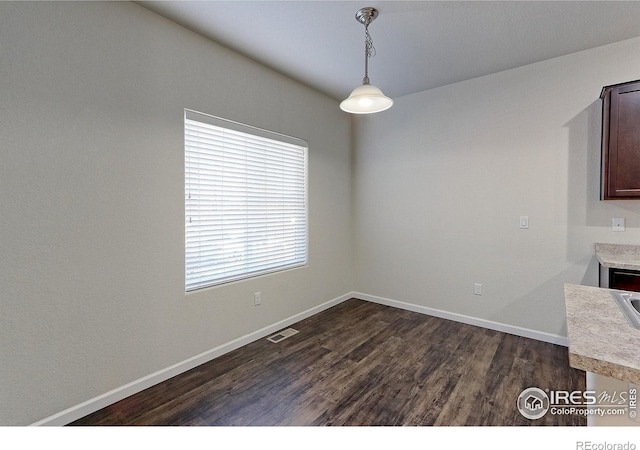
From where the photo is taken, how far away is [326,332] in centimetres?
323

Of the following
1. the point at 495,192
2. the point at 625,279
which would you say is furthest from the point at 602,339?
the point at 495,192

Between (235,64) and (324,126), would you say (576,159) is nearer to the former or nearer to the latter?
(324,126)

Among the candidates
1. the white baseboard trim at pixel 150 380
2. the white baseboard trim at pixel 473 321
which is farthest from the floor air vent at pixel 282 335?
the white baseboard trim at pixel 473 321

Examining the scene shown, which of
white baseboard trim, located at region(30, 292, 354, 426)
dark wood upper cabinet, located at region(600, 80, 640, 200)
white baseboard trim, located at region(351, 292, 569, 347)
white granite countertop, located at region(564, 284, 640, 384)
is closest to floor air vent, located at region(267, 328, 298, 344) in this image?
white baseboard trim, located at region(30, 292, 354, 426)

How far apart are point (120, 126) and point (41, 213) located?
747 millimetres

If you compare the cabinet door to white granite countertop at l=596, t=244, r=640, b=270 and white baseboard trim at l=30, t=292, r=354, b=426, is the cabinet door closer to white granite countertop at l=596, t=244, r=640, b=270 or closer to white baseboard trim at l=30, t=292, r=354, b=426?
white granite countertop at l=596, t=244, r=640, b=270

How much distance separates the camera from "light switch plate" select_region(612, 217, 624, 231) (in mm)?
2617

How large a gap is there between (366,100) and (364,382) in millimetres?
2114

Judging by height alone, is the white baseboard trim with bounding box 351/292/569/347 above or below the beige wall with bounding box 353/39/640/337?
below

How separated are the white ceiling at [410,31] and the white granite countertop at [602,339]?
2134 millimetres

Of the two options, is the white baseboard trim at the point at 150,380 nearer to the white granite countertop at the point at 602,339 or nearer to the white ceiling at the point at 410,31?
the white granite countertop at the point at 602,339

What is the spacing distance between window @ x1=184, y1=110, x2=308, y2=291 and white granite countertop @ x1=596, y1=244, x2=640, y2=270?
2.79 m

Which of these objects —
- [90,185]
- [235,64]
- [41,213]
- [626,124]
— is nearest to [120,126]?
[90,185]
